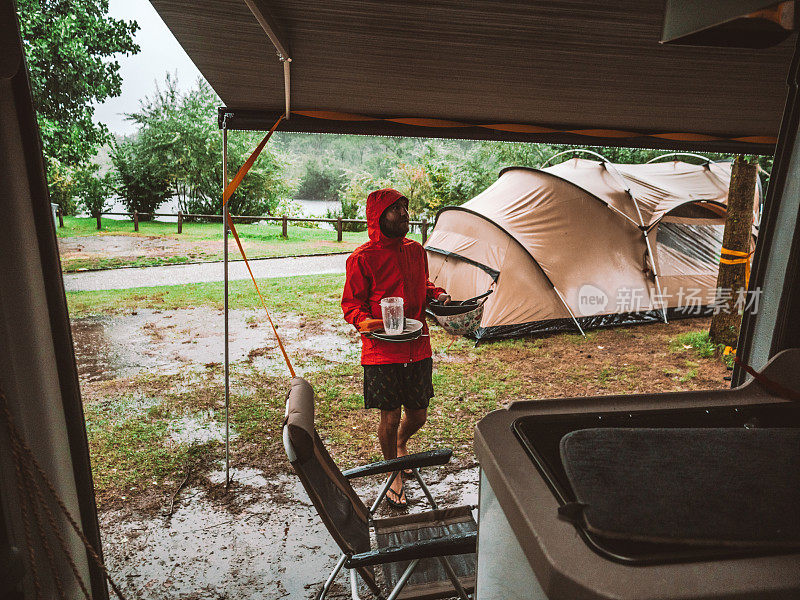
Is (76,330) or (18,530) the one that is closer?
(18,530)

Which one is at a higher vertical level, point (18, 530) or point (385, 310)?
point (385, 310)

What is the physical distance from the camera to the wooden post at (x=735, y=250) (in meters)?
5.56

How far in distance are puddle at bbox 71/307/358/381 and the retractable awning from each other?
3.45 meters

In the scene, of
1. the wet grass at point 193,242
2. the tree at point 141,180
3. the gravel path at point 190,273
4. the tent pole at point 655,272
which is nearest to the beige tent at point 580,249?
the tent pole at point 655,272

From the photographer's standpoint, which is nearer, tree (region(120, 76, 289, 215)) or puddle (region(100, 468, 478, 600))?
puddle (region(100, 468, 478, 600))

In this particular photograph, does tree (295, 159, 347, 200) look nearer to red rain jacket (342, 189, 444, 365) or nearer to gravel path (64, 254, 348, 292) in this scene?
gravel path (64, 254, 348, 292)

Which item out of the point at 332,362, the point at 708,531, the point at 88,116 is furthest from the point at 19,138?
the point at 88,116

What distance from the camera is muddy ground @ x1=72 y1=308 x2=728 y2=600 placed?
Answer: 8.95 feet

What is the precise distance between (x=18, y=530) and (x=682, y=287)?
7790mm

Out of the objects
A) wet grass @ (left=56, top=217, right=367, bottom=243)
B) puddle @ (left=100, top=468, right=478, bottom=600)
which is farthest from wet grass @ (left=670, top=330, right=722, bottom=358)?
wet grass @ (left=56, top=217, right=367, bottom=243)

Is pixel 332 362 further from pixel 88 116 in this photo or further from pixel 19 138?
pixel 88 116

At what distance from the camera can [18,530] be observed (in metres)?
1.29

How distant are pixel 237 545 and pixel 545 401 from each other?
2197 millimetres

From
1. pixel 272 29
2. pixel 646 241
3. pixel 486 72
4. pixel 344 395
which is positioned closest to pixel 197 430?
pixel 344 395
